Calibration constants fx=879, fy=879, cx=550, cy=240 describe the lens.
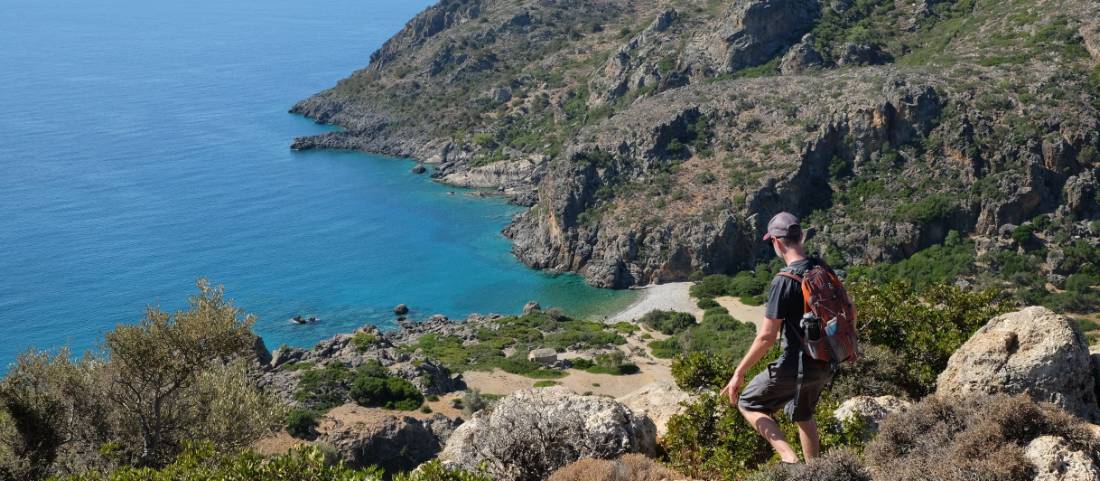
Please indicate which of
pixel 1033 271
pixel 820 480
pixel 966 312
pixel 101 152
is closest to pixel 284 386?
pixel 966 312

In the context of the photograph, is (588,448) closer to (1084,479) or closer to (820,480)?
(820,480)

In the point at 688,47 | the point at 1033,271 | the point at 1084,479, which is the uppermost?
the point at 688,47

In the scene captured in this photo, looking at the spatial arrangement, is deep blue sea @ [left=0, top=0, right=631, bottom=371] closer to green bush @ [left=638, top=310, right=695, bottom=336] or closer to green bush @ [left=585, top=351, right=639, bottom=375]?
green bush @ [left=638, top=310, right=695, bottom=336]

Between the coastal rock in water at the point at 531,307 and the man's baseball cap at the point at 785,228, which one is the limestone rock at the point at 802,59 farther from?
the man's baseball cap at the point at 785,228

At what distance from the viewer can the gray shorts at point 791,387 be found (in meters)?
9.20

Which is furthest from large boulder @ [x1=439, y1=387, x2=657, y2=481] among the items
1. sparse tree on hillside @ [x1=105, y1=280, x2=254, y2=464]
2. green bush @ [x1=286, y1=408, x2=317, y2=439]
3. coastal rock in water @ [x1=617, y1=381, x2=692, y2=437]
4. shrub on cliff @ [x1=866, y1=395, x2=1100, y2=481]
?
green bush @ [x1=286, y1=408, x2=317, y2=439]

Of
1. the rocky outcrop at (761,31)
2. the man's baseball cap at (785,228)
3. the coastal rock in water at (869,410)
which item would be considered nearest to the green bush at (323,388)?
the coastal rock in water at (869,410)

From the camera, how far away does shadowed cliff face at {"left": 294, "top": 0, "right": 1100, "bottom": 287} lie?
6538 cm

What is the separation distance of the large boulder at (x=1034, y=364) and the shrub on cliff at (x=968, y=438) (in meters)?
1.79

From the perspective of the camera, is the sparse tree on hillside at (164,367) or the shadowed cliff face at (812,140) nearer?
the sparse tree on hillside at (164,367)

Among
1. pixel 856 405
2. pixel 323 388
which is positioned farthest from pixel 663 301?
pixel 856 405

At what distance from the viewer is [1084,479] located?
28.3 feet

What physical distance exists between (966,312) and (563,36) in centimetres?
11604

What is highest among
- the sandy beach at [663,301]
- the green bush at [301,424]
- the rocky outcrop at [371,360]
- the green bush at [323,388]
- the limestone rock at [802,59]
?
the limestone rock at [802,59]
